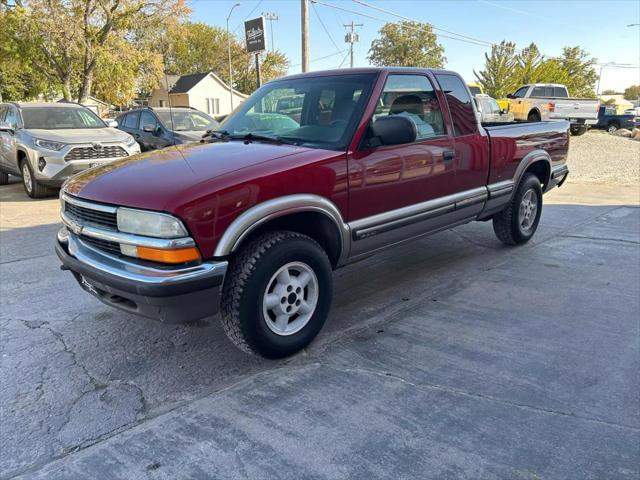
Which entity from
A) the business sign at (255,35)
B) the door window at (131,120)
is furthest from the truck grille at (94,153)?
the business sign at (255,35)

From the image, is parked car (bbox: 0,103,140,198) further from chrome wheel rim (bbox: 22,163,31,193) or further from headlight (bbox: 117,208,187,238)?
headlight (bbox: 117,208,187,238)

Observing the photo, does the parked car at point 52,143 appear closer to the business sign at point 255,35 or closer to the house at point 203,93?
the business sign at point 255,35

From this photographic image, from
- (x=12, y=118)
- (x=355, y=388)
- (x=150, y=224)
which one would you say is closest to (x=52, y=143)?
(x=12, y=118)

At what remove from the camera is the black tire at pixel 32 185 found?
28.6 feet

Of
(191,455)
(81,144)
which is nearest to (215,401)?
(191,455)

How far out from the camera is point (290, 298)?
3.24 meters

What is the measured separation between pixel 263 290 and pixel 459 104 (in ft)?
9.24

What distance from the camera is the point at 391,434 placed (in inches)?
99.0

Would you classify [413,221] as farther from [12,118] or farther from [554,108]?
[554,108]

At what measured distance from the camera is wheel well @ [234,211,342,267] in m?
3.20

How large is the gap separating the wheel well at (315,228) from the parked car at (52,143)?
629 centimetres

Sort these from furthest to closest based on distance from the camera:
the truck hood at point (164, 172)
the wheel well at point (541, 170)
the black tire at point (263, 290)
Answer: the wheel well at point (541, 170)
the black tire at point (263, 290)
the truck hood at point (164, 172)

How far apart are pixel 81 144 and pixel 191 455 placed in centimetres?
751

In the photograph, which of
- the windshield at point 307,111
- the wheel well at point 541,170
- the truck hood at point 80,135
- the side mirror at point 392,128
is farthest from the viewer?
the truck hood at point 80,135
